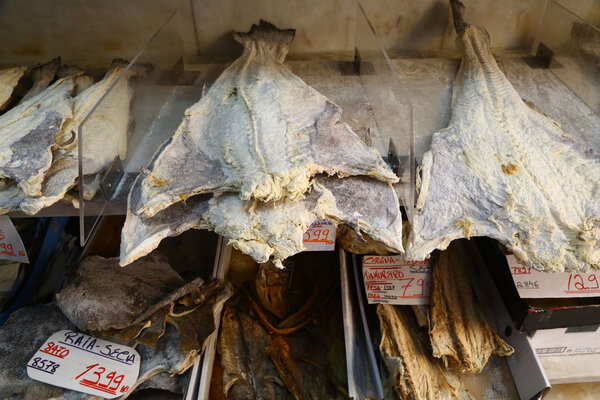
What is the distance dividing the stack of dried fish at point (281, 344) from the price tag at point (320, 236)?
1.22 feet

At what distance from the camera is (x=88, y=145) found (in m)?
1.18

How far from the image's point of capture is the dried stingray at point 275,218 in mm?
943

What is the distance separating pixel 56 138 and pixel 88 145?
0.48 feet

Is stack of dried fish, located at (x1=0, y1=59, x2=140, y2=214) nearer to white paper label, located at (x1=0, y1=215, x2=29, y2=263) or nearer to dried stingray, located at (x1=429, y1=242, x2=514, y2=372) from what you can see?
white paper label, located at (x1=0, y1=215, x2=29, y2=263)

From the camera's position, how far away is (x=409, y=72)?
1771 mm

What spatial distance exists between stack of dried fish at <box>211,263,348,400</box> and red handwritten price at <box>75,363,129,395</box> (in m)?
0.30

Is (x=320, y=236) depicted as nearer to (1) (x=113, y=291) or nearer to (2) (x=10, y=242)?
(1) (x=113, y=291)

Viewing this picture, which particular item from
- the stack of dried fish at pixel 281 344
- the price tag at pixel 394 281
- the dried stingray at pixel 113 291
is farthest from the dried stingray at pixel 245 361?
the price tag at pixel 394 281

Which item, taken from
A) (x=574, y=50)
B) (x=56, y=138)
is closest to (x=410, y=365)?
(x=56, y=138)

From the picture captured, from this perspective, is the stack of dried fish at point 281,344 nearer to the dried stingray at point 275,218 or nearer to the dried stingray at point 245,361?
the dried stingray at point 245,361

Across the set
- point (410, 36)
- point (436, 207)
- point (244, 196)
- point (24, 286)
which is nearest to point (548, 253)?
point (436, 207)

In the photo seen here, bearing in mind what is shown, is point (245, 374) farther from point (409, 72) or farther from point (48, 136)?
point (409, 72)

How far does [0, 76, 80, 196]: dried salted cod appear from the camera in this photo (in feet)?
3.63

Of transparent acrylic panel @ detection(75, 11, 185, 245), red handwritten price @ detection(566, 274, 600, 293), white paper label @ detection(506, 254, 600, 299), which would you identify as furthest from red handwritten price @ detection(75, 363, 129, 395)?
red handwritten price @ detection(566, 274, 600, 293)
